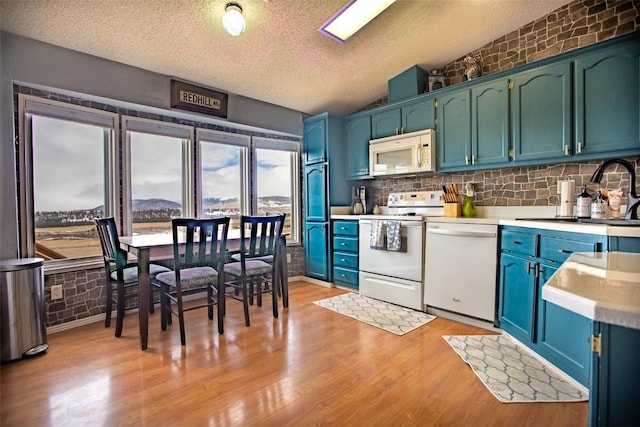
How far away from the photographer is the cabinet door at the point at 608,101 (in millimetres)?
2209

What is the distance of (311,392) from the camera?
1.77 meters

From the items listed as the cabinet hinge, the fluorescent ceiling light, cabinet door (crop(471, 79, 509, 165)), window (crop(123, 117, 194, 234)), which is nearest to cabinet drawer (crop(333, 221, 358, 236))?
cabinet door (crop(471, 79, 509, 165))

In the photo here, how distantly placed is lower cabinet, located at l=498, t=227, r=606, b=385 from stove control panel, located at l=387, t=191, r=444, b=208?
1.13m

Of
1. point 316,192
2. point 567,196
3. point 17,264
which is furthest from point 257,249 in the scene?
point 567,196

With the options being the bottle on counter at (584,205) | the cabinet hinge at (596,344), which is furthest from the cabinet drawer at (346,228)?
the cabinet hinge at (596,344)

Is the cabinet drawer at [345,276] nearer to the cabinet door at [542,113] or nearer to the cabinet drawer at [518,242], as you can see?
the cabinet drawer at [518,242]

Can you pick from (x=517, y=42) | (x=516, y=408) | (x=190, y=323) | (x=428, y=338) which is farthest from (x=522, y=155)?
(x=190, y=323)

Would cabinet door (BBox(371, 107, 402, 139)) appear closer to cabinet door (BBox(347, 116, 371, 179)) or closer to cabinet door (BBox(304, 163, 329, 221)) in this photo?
cabinet door (BBox(347, 116, 371, 179))

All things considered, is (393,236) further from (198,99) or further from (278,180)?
(198,99)

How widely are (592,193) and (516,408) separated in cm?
194

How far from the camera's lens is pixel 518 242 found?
2316 millimetres

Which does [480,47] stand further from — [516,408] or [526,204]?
[516,408]

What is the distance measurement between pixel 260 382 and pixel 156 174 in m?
2.50

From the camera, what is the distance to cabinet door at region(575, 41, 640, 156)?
2209 mm
